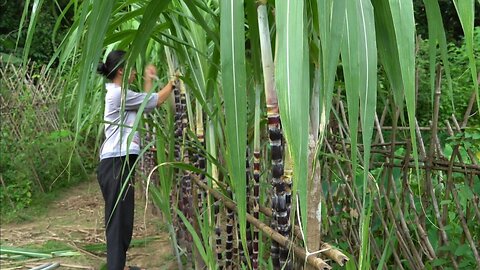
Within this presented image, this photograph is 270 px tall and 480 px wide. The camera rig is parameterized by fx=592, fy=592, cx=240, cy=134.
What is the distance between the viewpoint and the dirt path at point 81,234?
3395mm

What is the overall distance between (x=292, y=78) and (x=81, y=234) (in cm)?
359

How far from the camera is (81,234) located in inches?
158

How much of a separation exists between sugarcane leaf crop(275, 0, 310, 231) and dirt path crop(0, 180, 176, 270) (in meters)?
2.19

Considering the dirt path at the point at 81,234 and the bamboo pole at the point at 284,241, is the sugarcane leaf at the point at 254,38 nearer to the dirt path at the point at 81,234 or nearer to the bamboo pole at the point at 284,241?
the bamboo pole at the point at 284,241

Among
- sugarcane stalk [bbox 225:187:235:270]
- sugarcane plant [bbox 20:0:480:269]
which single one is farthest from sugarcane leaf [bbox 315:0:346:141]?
sugarcane stalk [bbox 225:187:235:270]

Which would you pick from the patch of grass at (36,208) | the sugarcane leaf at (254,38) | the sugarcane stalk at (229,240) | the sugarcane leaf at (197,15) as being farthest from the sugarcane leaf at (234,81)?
the patch of grass at (36,208)

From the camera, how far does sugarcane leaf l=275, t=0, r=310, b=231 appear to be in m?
0.68

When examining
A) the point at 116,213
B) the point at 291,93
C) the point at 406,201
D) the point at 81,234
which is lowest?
the point at 81,234

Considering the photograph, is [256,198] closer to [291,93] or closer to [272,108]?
[272,108]

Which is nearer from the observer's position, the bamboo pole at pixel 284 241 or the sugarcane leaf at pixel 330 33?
the sugarcane leaf at pixel 330 33

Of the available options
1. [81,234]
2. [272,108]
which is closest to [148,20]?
[272,108]

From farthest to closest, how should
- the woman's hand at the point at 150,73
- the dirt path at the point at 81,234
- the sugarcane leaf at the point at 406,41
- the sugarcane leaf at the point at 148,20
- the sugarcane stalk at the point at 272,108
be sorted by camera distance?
the dirt path at the point at 81,234, the woman's hand at the point at 150,73, the sugarcane leaf at the point at 148,20, the sugarcane stalk at the point at 272,108, the sugarcane leaf at the point at 406,41

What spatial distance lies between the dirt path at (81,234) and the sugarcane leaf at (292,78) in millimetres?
2195

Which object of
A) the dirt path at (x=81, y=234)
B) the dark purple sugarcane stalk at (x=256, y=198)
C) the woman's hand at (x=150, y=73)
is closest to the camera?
the dark purple sugarcane stalk at (x=256, y=198)
